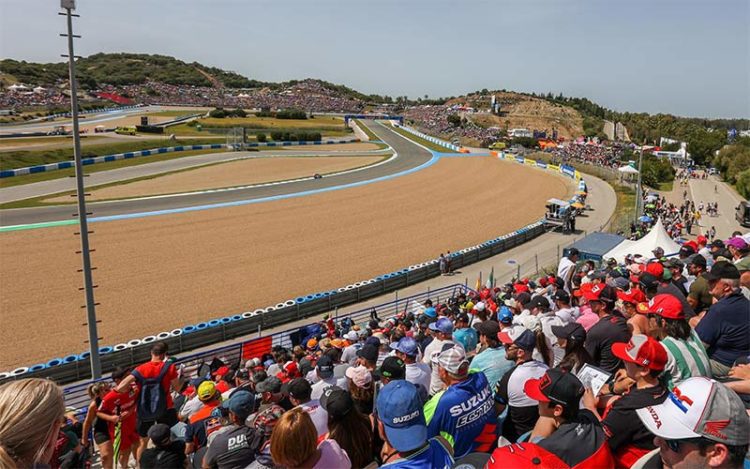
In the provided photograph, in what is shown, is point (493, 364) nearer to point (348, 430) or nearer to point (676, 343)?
point (676, 343)

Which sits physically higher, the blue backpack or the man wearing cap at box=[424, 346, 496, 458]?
the man wearing cap at box=[424, 346, 496, 458]

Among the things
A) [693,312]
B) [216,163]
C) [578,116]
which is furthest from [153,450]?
[578,116]

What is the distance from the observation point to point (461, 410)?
337cm

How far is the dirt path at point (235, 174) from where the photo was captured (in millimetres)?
35169

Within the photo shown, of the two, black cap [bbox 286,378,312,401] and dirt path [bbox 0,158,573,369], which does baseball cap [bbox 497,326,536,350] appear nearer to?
black cap [bbox 286,378,312,401]

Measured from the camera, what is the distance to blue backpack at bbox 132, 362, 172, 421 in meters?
5.67

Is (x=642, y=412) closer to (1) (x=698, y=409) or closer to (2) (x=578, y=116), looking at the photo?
(1) (x=698, y=409)

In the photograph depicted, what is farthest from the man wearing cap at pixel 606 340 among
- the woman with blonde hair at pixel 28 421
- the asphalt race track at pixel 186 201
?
the asphalt race track at pixel 186 201

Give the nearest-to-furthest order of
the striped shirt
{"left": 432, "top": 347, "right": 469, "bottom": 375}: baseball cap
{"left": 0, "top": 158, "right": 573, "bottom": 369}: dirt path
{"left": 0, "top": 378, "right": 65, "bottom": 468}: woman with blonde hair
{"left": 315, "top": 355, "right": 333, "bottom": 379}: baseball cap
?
1. {"left": 0, "top": 378, "right": 65, "bottom": 468}: woman with blonde hair
2. {"left": 432, "top": 347, "right": 469, "bottom": 375}: baseball cap
3. the striped shirt
4. {"left": 315, "top": 355, "right": 333, "bottom": 379}: baseball cap
5. {"left": 0, "top": 158, "right": 573, "bottom": 369}: dirt path

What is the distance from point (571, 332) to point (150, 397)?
4815mm

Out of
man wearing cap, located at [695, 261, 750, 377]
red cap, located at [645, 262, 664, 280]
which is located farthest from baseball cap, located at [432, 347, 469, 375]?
red cap, located at [645, 262, 664, 280]

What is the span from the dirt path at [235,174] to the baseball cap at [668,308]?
3465 centimetres

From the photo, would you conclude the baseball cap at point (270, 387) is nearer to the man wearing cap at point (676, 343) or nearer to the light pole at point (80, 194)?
the man wearing cap at point (676, 343)

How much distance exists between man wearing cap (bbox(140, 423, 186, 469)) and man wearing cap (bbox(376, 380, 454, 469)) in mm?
2208
